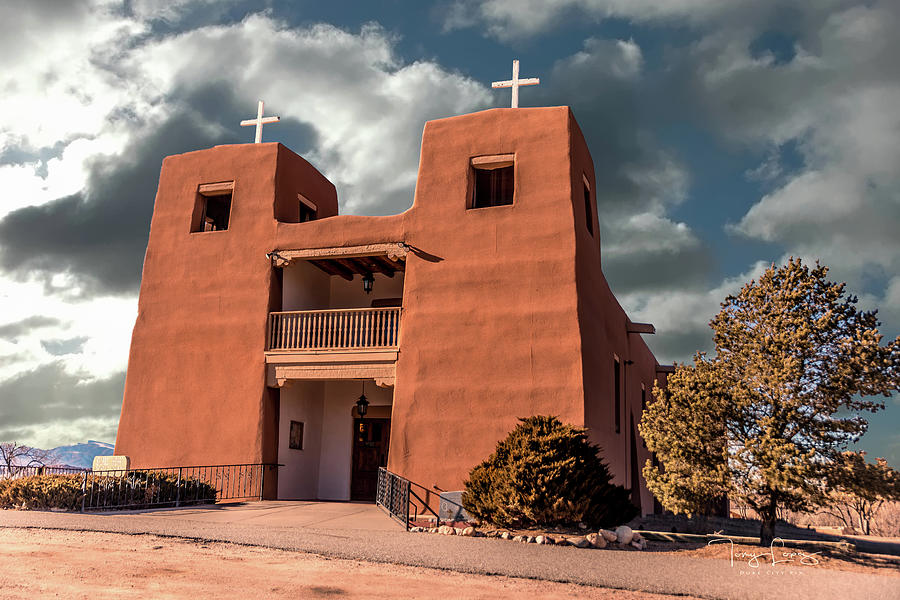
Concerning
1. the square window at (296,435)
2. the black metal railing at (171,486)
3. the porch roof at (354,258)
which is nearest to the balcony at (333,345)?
the porch roof at (354,258)

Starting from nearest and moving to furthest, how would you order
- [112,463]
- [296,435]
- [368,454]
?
[112,463] → [296,435] → [368,454]

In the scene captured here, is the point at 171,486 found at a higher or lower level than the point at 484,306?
lower

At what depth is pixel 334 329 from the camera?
715 inches

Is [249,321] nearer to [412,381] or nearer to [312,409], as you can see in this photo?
[312,409]

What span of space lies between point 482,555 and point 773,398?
5.30 metres

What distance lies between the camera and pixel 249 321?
18.6m

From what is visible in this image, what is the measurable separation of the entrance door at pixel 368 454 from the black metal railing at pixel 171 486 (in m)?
2.86

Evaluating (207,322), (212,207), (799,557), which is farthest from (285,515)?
(212,207)

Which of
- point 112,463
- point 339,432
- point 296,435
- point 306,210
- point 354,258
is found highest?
point 306,210

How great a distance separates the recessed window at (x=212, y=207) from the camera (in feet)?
66.1

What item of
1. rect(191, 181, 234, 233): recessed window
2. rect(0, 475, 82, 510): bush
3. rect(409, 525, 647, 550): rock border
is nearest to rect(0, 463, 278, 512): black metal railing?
rect(0, 475, 82, 510): bush

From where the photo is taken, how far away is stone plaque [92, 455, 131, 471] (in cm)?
1853

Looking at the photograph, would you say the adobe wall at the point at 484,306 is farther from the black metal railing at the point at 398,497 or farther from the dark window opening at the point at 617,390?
the dark window opening at the point at 617,390

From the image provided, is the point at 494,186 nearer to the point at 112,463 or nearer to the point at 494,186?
the point at 494,186
